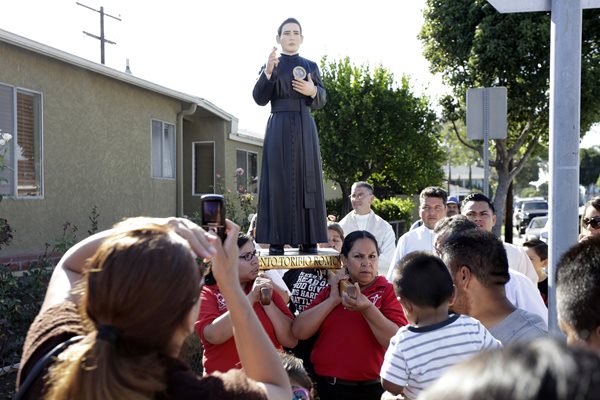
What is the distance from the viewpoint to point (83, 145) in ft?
37.4

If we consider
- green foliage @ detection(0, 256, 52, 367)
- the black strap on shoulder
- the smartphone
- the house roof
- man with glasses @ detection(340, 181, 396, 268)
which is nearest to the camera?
the black strap on shoulder

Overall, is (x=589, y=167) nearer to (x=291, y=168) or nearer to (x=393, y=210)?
(x=393, y=210)

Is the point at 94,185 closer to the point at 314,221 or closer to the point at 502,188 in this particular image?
the point at 314,221

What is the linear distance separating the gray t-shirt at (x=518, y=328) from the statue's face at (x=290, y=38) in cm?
234

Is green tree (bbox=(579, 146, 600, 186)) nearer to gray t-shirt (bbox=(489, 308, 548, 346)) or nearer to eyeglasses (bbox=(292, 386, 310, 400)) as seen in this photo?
gray t-shirt (bbox=(489, 308, 548, 346))

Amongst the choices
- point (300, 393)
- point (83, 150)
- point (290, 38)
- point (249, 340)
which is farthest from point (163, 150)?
point (249, 340)

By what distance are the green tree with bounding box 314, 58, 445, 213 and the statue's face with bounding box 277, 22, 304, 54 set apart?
16070 mm

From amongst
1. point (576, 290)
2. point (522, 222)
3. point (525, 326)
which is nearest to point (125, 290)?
point (576, 290)

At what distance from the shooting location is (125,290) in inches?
57.7

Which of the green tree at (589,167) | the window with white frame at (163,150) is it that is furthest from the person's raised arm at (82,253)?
the green tree at (589,167)

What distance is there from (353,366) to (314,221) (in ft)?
3.84

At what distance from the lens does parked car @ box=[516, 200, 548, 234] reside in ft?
112

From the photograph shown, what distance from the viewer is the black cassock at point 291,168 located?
4.44 metres

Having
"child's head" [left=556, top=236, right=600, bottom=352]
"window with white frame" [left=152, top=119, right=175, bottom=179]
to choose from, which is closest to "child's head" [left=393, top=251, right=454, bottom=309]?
"child's head" [left=556, top=236, right=600, bottom=352]
